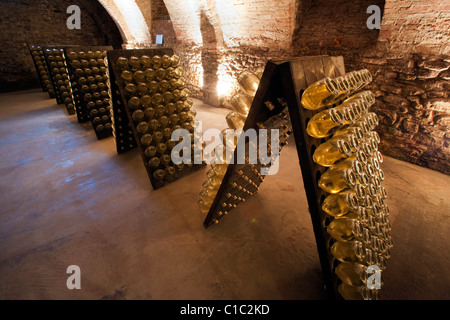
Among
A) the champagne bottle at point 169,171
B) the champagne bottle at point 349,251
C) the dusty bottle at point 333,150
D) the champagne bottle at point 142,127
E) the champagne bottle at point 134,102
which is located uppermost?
the champagne bottle at point 134,102

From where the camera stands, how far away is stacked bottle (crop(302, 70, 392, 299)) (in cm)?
103

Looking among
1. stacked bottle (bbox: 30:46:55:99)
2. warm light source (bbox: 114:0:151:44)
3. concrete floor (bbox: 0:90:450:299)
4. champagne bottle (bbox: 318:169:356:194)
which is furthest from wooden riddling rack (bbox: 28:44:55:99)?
champagne bottle (bbox: 318:169:356:194)

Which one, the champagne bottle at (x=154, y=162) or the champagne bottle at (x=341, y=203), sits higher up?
the champagne bottle at (x=341, y=203)

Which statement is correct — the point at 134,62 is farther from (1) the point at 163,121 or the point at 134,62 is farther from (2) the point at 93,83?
(2) the point at 93,83

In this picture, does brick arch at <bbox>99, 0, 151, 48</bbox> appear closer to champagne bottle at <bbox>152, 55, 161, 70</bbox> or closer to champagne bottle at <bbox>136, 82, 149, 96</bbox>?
champagne bottle at <bbox>152, 55, 161, 70</bbox>

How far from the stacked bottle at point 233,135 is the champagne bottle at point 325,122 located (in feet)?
1.60

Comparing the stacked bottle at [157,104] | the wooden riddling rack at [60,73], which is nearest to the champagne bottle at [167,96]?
the stacked bottle at [157,104]

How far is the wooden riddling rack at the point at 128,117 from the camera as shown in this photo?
229cm

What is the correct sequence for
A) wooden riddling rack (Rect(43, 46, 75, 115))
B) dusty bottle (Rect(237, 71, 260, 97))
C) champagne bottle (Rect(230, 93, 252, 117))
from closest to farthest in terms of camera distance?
dusty bottle (Rect(237, 71, 260, 97)), champagne bottle (Rect(230, 93, 252, 117)), wooden riddling rack (Rect(43, 46, 75, 115))

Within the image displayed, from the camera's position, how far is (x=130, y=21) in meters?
8.01

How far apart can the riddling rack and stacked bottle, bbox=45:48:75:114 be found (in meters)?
6.18

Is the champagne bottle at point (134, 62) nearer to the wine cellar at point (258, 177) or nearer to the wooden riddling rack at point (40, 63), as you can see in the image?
the wine cellar at point (258, 177)

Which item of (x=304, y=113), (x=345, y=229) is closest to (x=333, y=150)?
(x=304, y=113)

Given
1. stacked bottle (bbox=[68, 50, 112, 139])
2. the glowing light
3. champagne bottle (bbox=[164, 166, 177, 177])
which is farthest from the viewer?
the glowing light
